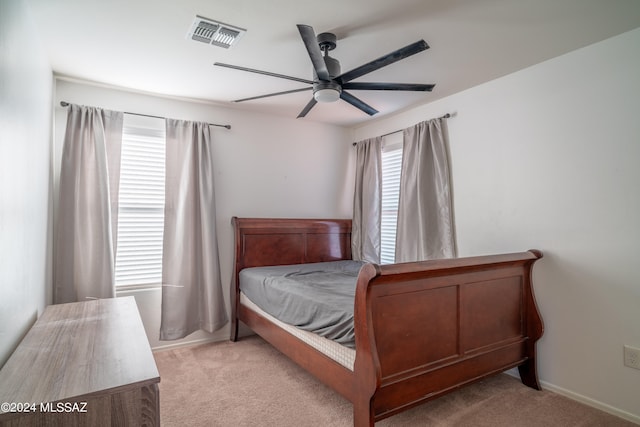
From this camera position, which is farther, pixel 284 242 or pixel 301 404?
pixel 284 242

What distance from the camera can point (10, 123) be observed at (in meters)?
1.50

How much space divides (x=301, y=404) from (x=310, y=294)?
0.72 metres

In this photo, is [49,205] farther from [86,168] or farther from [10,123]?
[10,123]

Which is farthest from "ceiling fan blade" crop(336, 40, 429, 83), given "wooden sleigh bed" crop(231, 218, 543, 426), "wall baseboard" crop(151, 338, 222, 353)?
"wall baseboard" crop(151, 338, 222, 353)

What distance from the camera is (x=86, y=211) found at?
288 cm

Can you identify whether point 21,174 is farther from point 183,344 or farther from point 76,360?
point 183,344

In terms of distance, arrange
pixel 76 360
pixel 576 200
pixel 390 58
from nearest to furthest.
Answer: pixel 76 360
pixel 390 58
pixel 576 200

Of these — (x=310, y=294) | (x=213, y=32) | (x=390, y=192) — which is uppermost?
(x=213, y=32)

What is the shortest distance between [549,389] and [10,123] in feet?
12.0

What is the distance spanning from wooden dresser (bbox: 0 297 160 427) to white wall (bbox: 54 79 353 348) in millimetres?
1698

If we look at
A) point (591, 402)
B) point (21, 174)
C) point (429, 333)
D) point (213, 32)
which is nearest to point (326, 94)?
point (213, 32)

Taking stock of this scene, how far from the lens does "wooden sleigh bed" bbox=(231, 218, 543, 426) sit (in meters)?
1.68

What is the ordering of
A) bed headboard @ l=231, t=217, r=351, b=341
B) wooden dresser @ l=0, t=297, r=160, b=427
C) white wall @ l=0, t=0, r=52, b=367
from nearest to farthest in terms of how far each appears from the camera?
wooden dresser @ l=0, t=297, r=160, b=427, white wall @ l=0, t=0, r=52, b=367, bed headboard @ l=231, t=217, r=351, b=341

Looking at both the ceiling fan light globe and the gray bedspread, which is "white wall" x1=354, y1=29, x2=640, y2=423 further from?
the ceiling fan light globe
